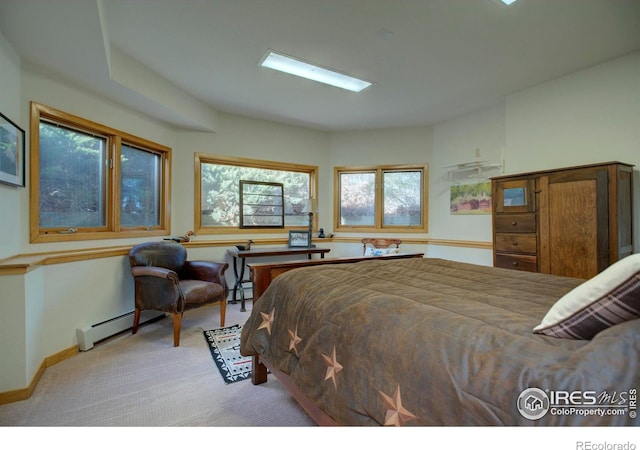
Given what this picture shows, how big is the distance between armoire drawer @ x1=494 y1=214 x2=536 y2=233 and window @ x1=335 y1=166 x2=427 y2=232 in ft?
4.90

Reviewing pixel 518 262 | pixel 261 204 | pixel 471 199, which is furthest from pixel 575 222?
pixel 261 204

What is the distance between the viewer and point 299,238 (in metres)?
4.36

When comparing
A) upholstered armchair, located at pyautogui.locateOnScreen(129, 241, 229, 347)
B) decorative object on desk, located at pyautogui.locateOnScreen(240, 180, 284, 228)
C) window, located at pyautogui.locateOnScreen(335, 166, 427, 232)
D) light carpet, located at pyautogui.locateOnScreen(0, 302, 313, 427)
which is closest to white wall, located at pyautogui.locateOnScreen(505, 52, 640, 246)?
window, located at pyautogui.locateOnScreen(335, 166, 427, 232)

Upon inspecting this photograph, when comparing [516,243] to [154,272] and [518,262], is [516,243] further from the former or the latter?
[154,272]

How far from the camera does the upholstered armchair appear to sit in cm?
267

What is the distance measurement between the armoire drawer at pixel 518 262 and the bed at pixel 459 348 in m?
1.39

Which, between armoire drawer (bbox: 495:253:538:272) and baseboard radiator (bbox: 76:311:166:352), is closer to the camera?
baseboard radiator (bbox: 76:311:166:352)

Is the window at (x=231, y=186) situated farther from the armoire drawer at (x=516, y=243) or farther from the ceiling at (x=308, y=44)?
the armoire drawer at (x=516, y=243)

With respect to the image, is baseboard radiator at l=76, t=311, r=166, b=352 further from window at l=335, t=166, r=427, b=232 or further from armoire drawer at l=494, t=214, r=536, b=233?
armoire drawer at l=494, t=214, r=536, b=233

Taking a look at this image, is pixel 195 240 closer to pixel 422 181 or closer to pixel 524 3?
pixel 422 181

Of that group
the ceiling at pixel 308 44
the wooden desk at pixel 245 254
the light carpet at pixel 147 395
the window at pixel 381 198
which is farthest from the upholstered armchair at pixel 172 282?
the window at pixel 381 198

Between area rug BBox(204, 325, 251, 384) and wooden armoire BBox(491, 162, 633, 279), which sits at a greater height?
wooden armoire BBox(491, 162, 633, 279)

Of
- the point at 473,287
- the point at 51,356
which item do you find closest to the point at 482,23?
the point at 473,287

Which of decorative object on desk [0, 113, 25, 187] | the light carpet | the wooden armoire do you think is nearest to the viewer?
the light carpet
